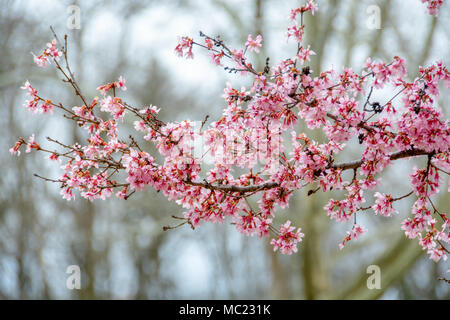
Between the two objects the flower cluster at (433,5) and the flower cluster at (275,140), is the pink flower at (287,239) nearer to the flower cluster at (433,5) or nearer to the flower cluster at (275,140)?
the flower cluster at (275,140)

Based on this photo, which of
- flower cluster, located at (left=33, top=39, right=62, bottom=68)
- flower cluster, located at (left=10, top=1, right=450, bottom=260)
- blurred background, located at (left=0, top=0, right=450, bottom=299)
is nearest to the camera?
flower cluster, located at (left=10, top=1, right=450, bottom=260)

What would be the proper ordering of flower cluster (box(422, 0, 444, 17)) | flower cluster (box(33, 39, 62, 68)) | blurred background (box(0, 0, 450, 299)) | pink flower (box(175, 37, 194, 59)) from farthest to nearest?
1. blurred background (box(0, 0, 450, 299))
2. flower cluster (box(422, 0, 444, 17))
3. flower cluster (box(33, 39, 62, 68))
4. pink flower (box(175, 37, 194, 59))

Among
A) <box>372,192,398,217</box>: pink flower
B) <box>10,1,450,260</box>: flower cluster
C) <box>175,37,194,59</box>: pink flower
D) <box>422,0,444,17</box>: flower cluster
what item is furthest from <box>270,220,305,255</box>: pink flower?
<box>422,0,444,17</box>: flower cluster

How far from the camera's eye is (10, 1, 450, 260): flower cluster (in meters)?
2.27

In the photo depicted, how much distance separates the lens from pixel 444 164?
2447 millimetres

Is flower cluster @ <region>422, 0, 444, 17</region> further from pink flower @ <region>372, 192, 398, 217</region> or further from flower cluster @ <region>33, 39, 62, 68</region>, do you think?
flower cluster @ <region>33, 39, 62, 68</region>

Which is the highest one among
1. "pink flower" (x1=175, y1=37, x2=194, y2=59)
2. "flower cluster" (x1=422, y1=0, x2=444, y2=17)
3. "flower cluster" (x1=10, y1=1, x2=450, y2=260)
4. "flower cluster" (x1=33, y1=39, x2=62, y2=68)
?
"flower cluster" (x1=422, y1=0, x2=444, y2=17)

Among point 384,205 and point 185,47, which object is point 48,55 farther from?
point 384,205

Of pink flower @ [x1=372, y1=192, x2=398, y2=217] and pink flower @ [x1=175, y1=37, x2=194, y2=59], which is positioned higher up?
pink flower @ [x1=175, y1=37, x2=194, y2=59]

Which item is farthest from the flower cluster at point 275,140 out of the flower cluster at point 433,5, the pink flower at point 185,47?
the flower cluster at point 433,5

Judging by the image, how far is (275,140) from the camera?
2.58 m
